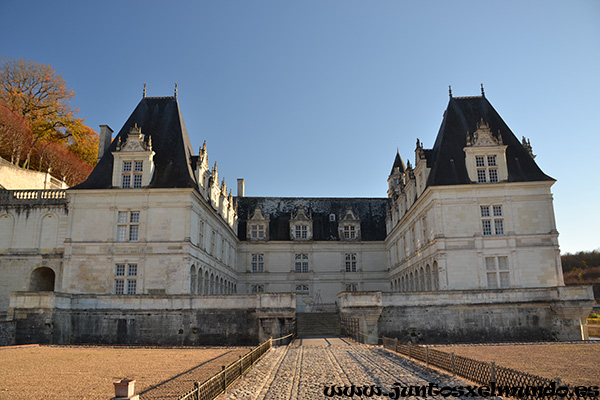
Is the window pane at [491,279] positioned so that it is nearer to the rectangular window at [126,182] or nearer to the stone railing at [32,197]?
the rectangular window at [126,182]

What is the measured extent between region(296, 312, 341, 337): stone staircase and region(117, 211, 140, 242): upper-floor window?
11339 mm

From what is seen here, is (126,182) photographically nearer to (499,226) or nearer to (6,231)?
(6,231)

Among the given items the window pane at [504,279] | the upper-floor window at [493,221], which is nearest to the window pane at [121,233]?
the upper-floor window at [493,221]

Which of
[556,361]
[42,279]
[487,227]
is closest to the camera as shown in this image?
[556,361]

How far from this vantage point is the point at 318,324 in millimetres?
30594

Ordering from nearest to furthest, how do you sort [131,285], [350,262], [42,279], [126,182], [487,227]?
[131,285] < [487,227] < [126,182] < [42,279] < [350,262]

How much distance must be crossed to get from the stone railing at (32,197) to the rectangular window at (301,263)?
21.6 metres

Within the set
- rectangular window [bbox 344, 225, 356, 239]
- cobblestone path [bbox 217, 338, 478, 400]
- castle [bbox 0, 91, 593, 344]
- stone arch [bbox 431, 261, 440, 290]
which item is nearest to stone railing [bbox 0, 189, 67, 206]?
castle [bbox 0, 91, 593, 344]

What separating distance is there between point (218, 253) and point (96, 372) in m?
24.1

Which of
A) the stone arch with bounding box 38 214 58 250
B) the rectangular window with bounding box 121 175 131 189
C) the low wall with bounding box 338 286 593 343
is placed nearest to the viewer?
the low wall with bounding box 338 286 593 343

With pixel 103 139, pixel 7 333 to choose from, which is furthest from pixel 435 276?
pixel 103 139

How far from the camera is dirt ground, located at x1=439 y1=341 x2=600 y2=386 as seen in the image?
11617 millimetres

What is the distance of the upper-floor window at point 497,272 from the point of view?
94.4 ft

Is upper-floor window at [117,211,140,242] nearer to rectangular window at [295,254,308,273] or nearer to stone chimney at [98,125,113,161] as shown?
stone chimney at [98,125,113,161]
